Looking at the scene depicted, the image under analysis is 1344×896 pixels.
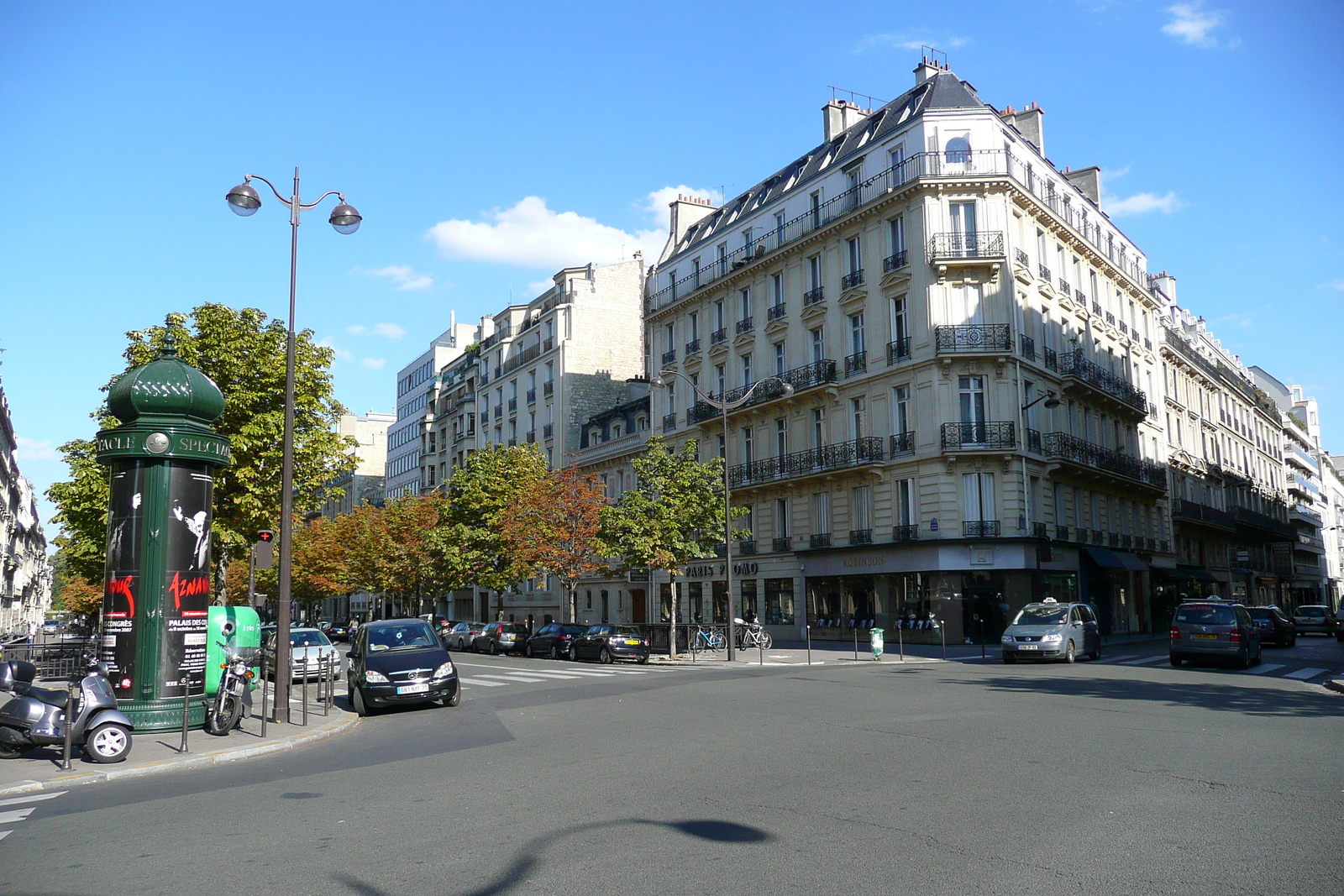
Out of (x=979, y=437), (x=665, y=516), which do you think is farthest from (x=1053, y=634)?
(x=665, y=516)

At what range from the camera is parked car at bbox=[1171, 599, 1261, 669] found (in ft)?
71.1

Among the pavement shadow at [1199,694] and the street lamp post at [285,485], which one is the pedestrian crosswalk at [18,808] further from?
the pavement shadow at [1199,694]

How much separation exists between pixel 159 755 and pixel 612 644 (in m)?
19.3

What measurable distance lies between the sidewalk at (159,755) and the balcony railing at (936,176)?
1122 inches

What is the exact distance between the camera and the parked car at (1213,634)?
71.1 feet

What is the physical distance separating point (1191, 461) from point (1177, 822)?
5310 centimetres

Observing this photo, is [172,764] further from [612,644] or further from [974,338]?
[974,338]

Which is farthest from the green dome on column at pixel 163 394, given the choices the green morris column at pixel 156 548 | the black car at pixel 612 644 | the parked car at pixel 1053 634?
the parked car at pixel 1053 634

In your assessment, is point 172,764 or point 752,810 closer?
point 752,810

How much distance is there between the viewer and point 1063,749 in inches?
386

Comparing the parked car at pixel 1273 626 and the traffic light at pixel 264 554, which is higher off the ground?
the traffic light at pixel 264 554

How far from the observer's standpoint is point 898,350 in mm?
35281

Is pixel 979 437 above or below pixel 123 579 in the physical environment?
above

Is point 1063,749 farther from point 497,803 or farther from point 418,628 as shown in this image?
point 418,628
